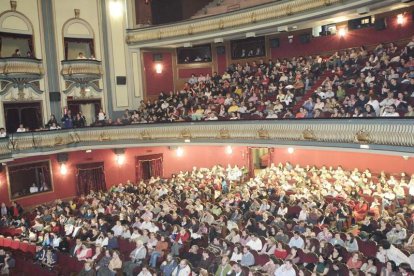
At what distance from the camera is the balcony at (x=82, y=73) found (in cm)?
1834

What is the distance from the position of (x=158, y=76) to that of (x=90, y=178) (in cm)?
569

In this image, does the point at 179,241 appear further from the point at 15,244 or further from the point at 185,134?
the point at 185,134

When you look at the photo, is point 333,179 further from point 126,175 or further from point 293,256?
point 126,175

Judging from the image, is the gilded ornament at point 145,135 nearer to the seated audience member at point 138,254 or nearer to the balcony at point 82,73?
the balcony at point 82,73

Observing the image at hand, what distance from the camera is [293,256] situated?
354 inches

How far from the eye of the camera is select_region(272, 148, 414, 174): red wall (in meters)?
14.5

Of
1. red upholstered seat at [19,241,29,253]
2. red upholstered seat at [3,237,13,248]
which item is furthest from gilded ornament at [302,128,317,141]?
red upholstered seat at [3,237,13,248]

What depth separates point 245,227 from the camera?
1103 centimetres

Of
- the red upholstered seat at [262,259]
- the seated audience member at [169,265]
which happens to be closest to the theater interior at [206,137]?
the red upholstered seat at [262,259]

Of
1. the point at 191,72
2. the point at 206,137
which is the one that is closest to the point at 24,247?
the point at 206,137

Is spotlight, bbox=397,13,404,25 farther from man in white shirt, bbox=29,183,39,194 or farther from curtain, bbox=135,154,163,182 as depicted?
man in white shirt, bbox=29,183,39,194

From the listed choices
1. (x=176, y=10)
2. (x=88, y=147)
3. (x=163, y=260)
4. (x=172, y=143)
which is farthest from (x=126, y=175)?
(x=163, y=260)

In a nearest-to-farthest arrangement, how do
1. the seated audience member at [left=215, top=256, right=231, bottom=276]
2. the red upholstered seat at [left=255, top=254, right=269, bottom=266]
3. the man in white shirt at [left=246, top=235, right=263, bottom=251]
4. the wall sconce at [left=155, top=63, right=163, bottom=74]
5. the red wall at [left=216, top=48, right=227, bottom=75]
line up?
the seated audience member at [left=215, top=256, right=231, bottom=276] → the red upholstered seat at [left=255, top=254, right=269, bottom=266] → the man in white shirt at [left=246, top=235, right=263, bottom=251] → the wall sconce at [left=155, top=63, right=163, bottom=74] → the red wall at [left=216, top=48, right=227, bottom=75]

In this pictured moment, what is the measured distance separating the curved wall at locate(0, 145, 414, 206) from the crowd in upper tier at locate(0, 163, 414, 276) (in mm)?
578
